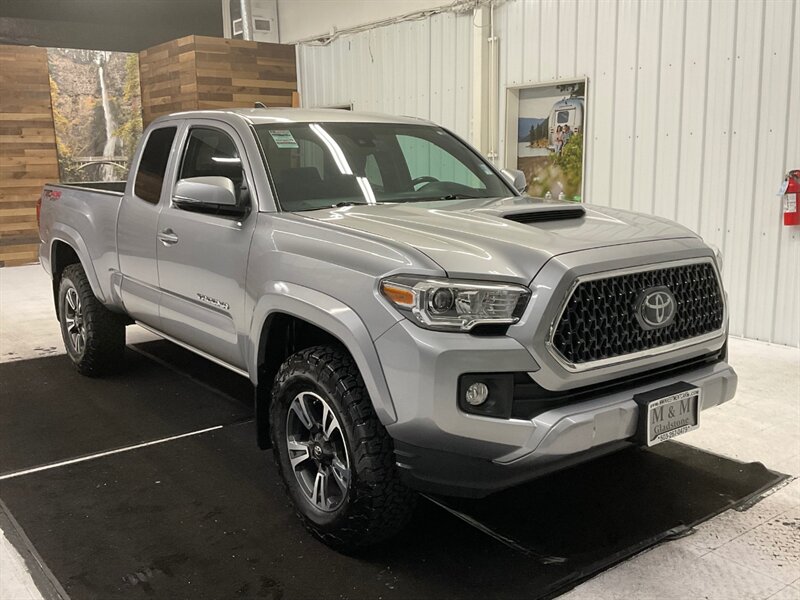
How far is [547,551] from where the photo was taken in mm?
2814

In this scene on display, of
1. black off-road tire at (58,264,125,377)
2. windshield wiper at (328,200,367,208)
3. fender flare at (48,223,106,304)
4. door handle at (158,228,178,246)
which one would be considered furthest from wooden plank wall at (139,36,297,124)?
windshield wiper at (328,200,367,208)

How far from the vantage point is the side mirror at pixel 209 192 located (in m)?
3.20

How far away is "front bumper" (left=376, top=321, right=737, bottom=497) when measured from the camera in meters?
2.31

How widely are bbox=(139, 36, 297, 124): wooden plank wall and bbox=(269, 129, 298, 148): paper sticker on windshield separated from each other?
732 centimetres

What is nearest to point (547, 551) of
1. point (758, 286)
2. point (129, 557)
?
point (129, 557)

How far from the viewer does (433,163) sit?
420 centimetres

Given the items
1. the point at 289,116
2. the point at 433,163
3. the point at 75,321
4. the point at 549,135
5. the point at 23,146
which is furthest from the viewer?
the point at 23,146

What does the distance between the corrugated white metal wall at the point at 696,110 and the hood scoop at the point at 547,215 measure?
11.0ft

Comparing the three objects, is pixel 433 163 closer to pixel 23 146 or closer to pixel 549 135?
pixel 549 135

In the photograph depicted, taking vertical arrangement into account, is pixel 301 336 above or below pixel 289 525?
above

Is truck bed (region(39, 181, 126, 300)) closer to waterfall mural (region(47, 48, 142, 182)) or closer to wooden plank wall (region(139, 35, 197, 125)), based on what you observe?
wooden plank wall (region(139, 35, 197, 125))

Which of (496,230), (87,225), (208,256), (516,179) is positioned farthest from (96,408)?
(496,230)

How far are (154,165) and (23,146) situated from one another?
7308mm

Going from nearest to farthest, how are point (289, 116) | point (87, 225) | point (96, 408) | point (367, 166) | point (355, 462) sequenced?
point (355, 462) → point (367, 166) → point (289, 116) → point (96, 408) → point (87, 225)
